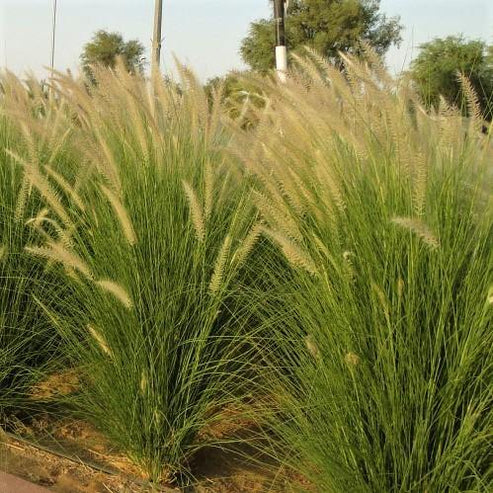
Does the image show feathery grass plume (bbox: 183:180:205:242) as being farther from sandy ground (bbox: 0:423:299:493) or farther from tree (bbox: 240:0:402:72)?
tree (bbox: 240:0:402:72)

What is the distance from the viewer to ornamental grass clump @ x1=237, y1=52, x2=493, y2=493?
2.18 metres

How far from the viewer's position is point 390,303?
2238 millimetres

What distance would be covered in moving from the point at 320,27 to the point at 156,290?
31611 millimetres

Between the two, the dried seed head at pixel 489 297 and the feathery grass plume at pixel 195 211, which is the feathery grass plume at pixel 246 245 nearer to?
the feathery grass plume at pixel 195 211

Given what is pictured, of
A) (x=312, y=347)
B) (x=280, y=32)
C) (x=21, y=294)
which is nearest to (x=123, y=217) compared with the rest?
(x=312, y=347)

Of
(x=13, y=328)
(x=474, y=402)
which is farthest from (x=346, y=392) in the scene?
(x=13, y=328)

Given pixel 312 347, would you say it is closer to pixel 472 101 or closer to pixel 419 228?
pixel 419 228

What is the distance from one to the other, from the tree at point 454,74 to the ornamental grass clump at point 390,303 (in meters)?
0.45

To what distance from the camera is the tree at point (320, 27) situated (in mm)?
31906

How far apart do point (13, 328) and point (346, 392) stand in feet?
5.49

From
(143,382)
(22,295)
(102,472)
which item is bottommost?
(102,472)

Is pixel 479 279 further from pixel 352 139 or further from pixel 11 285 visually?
pixel 11 285

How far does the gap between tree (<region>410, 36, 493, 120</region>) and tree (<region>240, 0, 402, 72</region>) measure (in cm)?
2592

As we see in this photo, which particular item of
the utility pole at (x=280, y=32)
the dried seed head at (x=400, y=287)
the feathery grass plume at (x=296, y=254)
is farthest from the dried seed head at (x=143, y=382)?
the utility pole at (x=280, y=32)
